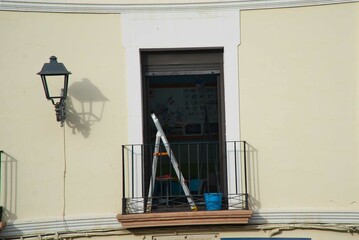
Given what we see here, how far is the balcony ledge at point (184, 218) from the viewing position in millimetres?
7750

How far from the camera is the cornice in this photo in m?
7.95

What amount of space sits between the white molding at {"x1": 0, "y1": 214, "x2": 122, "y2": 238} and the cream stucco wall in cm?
7

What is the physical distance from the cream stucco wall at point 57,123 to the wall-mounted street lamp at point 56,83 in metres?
0.10

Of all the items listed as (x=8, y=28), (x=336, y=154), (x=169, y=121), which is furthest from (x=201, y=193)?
(x=8, y=28)

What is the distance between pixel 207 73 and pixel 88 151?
1433 mm

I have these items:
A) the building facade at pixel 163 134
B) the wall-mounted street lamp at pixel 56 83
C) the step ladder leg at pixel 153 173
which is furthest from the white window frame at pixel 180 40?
the wall-mounted street lamp at pixel 56 83

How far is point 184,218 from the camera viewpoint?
7781 millimetres

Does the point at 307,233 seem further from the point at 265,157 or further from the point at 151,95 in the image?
the point at 151,95

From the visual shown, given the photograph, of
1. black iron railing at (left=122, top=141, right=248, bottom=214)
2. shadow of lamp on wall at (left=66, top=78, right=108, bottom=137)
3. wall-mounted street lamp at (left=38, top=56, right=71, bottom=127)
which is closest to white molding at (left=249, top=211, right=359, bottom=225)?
black iron railing at (left=122, top=141, right=248, bottom=214)

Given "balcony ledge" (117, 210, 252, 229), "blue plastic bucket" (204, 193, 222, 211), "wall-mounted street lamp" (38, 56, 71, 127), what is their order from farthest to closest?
"blue plastic bucket" (204, 193, 222, 211), "balcony ledge" (117, 210, 252, 229), "wall-mounted street lamp" (38, 56, 71, 127)

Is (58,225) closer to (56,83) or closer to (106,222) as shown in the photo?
(106,222)

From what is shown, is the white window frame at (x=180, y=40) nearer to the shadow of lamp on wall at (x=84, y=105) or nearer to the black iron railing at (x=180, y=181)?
the black iron railing at (x=180, y=181)

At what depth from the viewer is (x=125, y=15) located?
26.4ft

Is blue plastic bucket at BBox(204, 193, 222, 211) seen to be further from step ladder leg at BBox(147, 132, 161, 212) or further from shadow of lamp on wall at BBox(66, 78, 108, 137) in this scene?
shadow of lamp on wall at BBox(66, 78, 108, 137)
